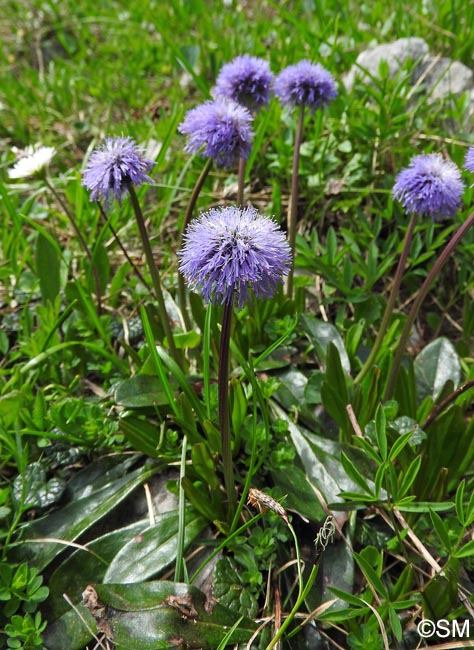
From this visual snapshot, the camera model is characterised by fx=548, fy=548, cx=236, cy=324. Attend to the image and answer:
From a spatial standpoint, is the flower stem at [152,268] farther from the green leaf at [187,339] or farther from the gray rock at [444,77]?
the gray rock at [444,77]

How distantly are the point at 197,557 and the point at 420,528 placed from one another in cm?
92

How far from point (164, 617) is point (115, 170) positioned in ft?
A: 5.45

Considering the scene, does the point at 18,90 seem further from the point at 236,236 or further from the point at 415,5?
the point at 236,236

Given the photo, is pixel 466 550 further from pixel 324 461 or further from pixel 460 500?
pixel 324 461

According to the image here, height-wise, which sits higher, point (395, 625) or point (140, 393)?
point (140, 393)

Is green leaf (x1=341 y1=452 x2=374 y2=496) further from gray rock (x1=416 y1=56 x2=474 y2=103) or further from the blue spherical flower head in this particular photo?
gray rock (x1=416 y1=56 x2=474 y2=103)

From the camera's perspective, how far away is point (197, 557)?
223cm

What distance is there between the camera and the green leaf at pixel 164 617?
188 cm

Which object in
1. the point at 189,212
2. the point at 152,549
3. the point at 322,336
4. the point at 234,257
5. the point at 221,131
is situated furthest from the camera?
the point at 322,336

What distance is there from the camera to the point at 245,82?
2.73 meters

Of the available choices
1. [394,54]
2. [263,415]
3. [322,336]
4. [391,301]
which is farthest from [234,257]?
[394,54]

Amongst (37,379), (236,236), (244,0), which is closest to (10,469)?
(37,379)

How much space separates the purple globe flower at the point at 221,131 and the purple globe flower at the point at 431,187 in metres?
0.69

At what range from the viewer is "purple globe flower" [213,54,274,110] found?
2.72 metres
